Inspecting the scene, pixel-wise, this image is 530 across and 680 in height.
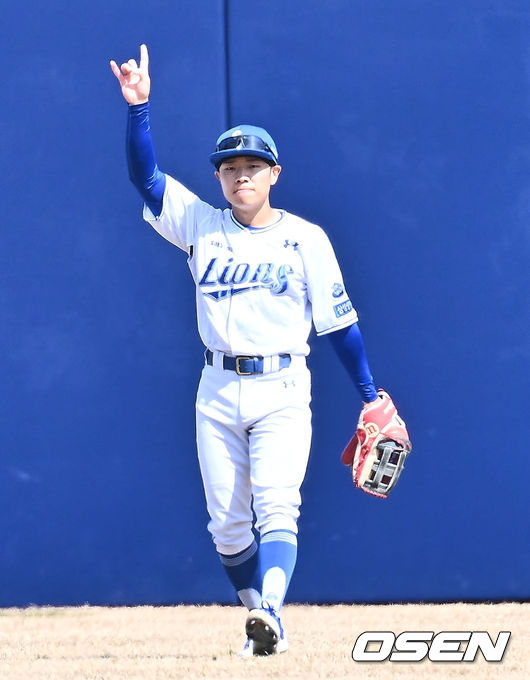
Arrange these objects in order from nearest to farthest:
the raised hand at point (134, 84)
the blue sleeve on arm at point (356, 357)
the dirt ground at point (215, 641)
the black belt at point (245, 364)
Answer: the dirt ground at point (215, 641)
the raised hand at point (134, 84)
the black belt at point (245, 364)
the blue sleeve on arm at point (356, 357)

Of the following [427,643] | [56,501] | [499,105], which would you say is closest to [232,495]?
[427,643]

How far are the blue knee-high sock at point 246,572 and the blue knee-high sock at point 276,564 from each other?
221 mm

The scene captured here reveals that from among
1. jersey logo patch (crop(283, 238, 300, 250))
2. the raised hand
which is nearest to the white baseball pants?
jersey logo patch (crop(283, 238, 300, 250))

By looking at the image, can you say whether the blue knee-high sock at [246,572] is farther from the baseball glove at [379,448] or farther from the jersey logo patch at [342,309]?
the jersey logo patch at [342,309]

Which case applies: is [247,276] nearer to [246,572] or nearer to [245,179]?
[245,179]

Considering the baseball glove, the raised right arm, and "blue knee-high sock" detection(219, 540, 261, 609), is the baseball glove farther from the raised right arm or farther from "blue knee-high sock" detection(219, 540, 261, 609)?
the raised right arm

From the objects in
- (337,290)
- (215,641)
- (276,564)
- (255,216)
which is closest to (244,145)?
(255,216)

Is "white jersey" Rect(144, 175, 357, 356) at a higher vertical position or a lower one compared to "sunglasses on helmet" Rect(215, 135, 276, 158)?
lower

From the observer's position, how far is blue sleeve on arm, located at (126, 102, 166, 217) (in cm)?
363

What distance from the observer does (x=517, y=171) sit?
453cm

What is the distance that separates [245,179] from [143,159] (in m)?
0.31

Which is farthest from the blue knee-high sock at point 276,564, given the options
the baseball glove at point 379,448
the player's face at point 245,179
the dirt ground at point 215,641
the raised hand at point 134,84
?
the raised hand at point 134,84

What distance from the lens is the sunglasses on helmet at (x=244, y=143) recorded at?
373 cm

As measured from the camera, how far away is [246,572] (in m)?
3.89
